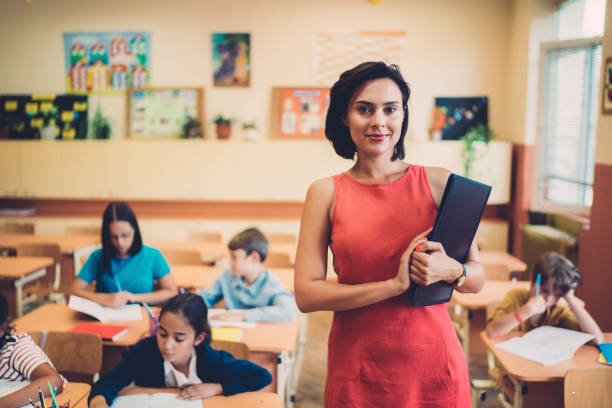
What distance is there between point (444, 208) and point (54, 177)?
245 inches

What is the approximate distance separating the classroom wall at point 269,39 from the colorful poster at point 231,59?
0.30ft

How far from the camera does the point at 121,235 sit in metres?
2.86

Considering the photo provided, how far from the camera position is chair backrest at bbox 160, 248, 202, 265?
410cm

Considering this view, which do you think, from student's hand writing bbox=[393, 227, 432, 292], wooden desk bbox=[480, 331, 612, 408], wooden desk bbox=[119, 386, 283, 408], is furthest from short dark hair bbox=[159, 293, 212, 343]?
wooden desk bbox=[480, 331, 612, 408]

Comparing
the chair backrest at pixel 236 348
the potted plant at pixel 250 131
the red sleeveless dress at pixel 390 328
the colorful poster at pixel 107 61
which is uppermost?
the colorful poster at pixel 107 61

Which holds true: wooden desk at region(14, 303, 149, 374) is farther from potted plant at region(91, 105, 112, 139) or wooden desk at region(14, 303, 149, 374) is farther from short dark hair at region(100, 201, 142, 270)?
potted plant at region(91, 105, 112, 139)

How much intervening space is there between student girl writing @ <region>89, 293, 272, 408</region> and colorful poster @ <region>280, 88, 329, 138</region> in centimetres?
441

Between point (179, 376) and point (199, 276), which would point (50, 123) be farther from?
point (179, 376)

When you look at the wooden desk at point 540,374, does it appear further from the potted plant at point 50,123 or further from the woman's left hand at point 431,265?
the potted plant at point 50,123

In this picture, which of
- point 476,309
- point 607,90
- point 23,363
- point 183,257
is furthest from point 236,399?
point 607,90

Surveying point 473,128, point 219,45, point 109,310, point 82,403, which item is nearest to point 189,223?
point 219,45

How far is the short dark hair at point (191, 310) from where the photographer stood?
196 centimetres

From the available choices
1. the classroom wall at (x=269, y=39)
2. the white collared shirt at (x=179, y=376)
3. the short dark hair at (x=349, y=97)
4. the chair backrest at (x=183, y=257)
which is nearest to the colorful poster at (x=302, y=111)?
the classroom wall at (x=269, y=39)

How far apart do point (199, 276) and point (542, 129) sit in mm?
3658
